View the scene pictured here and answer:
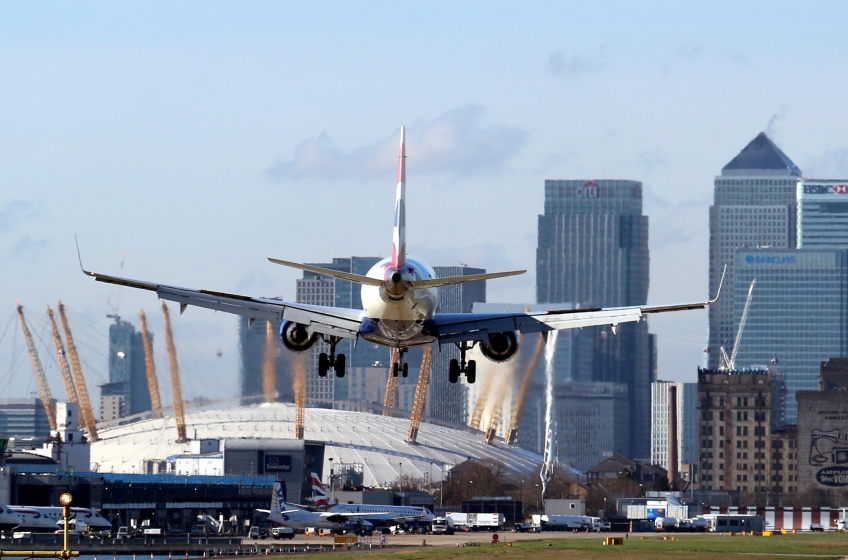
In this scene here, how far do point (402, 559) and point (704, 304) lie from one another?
7718 cm

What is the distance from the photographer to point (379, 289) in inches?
3361

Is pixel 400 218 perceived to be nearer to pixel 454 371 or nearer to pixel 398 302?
pixel 398 302

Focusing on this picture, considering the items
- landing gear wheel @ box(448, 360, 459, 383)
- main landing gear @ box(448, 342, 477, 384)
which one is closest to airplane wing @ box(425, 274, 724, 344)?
main landing gear @ box(448, 342, 477, 384)

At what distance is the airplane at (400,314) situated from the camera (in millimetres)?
85375

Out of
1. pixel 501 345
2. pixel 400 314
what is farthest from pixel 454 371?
pixel 400 314

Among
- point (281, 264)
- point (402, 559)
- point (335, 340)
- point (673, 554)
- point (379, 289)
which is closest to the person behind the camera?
point (281, 264)

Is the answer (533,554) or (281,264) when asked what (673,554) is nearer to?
(533,554)

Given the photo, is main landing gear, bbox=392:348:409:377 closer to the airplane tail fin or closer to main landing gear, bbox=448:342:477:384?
main landing gear, bbox=448:342:477:384

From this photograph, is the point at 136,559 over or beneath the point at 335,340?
beneath

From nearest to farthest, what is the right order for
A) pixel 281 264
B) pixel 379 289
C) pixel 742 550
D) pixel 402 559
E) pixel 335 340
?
1. pixel 281 264
2. pixel 379 289
3. pixel 335 340
4. pixel 402 559
5. pixel 742 550

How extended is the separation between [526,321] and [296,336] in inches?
511

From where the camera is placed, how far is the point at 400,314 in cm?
8569

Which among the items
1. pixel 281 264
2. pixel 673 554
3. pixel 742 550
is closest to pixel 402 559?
pixel 673 554

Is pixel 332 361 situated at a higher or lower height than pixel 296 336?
lower
